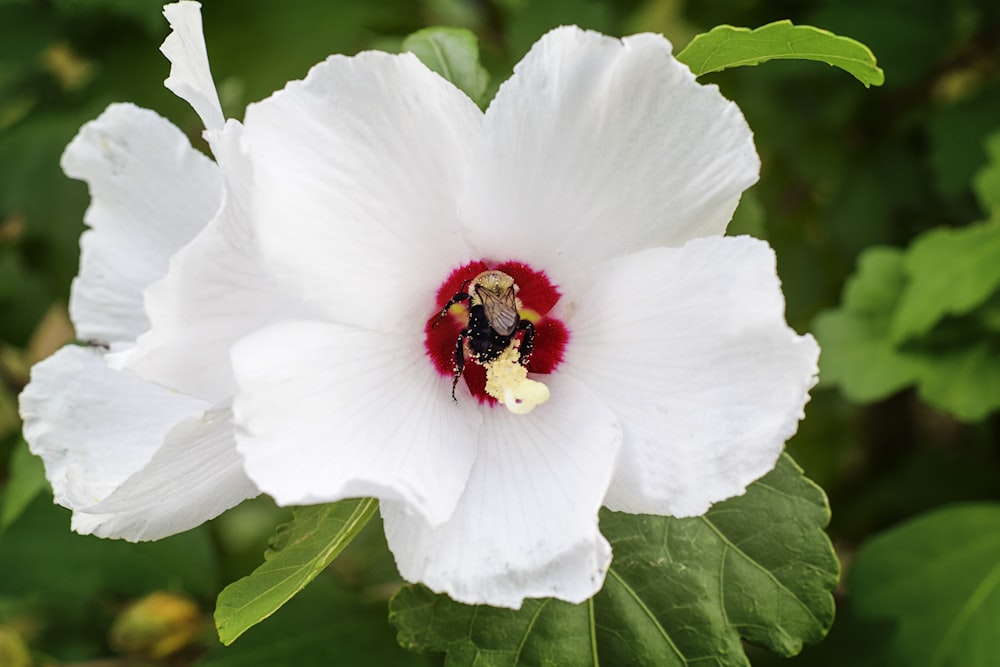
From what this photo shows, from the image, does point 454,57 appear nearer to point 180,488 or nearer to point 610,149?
point 610,149

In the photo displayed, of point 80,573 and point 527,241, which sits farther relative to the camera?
point 80,573

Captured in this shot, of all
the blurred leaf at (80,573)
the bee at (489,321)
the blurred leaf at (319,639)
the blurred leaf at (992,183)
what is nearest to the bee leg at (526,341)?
the bee at (489,321)

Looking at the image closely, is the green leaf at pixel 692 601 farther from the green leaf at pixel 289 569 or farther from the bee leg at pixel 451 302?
the bee leg at pixel 451 302

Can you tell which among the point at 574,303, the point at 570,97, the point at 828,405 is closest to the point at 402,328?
the point at 574,303

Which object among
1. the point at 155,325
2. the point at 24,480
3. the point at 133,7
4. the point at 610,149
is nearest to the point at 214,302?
the point at 155,325

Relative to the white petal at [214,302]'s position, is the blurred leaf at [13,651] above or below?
below

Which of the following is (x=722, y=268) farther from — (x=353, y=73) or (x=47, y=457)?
(x=47, y=457)

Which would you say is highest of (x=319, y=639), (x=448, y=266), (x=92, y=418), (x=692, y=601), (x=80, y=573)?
(x=448, y=266)
